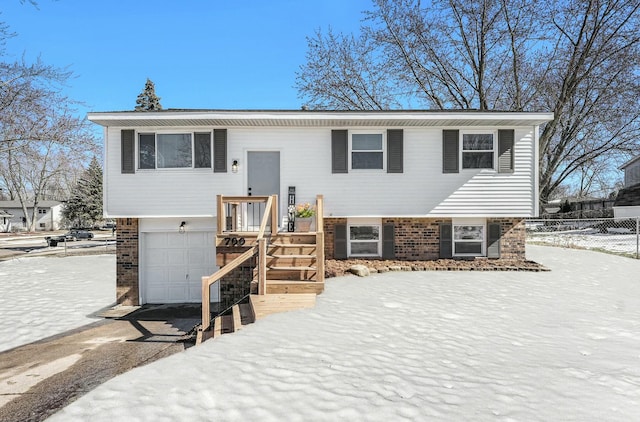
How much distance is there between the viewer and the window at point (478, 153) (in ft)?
34.4

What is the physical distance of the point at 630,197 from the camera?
2361cm

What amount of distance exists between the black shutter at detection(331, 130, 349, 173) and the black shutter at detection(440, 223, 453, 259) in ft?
11.4

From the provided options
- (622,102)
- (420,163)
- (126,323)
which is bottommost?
(126,323)

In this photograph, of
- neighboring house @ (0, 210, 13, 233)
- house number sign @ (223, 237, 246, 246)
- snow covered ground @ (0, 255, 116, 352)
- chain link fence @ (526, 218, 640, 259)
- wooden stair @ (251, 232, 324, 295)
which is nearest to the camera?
wooden stair @ (251, 232, 324, 295)

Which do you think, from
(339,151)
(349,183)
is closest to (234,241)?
(349,183)

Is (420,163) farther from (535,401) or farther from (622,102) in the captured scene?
(622,102)

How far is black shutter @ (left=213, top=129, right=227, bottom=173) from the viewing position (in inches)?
402

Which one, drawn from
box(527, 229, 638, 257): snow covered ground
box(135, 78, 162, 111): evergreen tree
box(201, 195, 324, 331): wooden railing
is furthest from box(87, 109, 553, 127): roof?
box(135, 78, 162, 111): evergreen tree

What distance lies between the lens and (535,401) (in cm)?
323

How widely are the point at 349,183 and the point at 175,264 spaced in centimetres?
612

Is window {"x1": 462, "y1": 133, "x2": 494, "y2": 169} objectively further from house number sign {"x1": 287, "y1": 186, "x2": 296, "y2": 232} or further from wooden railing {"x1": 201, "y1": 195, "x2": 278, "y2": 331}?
wooden railing {"x1": 201, "y1": 195, "x2": 278, "y2": 331}

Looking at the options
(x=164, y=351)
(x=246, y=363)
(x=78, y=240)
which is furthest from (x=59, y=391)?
(x=78, y=240)

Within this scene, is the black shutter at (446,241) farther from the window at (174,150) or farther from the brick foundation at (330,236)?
the window at (174,150)

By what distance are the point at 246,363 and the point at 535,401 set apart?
292 centimetres
